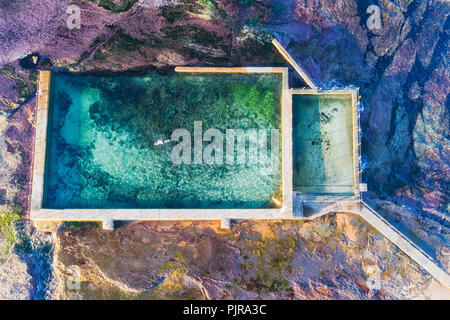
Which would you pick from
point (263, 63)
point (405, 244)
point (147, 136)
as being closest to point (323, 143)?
point (263, 63)

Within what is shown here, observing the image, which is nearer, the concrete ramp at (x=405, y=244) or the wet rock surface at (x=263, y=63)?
the concrete ramp at (x=405, y=244)

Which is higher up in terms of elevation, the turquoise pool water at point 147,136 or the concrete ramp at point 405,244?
the turquoise pool water at point 147,136

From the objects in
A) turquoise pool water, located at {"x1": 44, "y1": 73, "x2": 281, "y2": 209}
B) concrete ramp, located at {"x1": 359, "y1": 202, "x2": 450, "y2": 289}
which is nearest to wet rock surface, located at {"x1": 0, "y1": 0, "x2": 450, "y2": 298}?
concrete ramp, located at {"x1": 359, "y1": 202, "x2": 450, "y2": 289}

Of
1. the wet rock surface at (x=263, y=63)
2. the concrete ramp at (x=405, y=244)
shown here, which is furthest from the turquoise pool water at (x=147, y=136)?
the concrete ramp at (x=405, y=244)

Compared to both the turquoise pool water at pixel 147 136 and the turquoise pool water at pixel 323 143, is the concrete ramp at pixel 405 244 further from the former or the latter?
the turquoise pool water at pixel 147 136

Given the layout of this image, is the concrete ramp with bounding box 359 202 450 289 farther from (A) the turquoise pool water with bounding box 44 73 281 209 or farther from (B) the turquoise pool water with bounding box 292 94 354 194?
(A) the turquoise pool water with bounding box 44 73 281 209

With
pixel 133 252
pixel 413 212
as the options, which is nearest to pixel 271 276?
pixel 133 252
